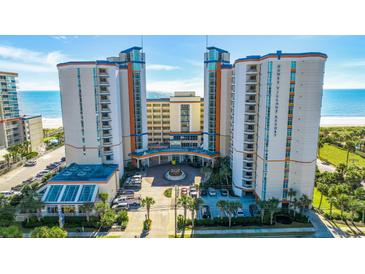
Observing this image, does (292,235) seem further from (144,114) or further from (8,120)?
(8,120)

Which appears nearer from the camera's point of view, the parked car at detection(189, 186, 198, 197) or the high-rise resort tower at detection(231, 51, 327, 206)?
the high-rise resort tower at detection(231, 51, 327, 206)

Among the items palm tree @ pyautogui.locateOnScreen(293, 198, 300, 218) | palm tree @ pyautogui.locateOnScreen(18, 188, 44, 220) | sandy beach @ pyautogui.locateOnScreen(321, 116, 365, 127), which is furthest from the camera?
sandy beach @ pyautogui.locateOnScreen(321, 116, 365, 127)

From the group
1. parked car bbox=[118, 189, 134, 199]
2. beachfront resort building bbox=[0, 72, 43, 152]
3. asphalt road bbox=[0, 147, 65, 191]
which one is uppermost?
beachfront resort building bbox=[0, 72, 43, 152]

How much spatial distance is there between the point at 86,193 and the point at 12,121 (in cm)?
4037

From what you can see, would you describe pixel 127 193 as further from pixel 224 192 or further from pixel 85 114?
pixel 224 192

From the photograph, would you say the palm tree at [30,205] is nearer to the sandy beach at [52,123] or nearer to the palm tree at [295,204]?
the palm tree at [295,204]

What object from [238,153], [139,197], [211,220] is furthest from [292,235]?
[139,197]

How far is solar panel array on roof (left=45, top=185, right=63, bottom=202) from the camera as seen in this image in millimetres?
29609

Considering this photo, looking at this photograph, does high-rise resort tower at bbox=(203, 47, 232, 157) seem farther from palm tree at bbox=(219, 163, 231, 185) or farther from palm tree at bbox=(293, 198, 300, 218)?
palm tree at bbox=(293, 198, 300, 218)

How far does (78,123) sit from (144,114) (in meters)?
13.7

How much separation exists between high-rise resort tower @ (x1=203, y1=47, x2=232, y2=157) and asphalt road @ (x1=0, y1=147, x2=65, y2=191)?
35.2 metres

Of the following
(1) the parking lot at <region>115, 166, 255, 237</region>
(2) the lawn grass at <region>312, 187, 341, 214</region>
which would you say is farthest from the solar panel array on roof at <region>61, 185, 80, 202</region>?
(2) the lawn grass at <region>312, 187, 341, 214</region>

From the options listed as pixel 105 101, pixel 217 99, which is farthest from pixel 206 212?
pixel 105 101

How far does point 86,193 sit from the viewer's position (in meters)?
30.4
